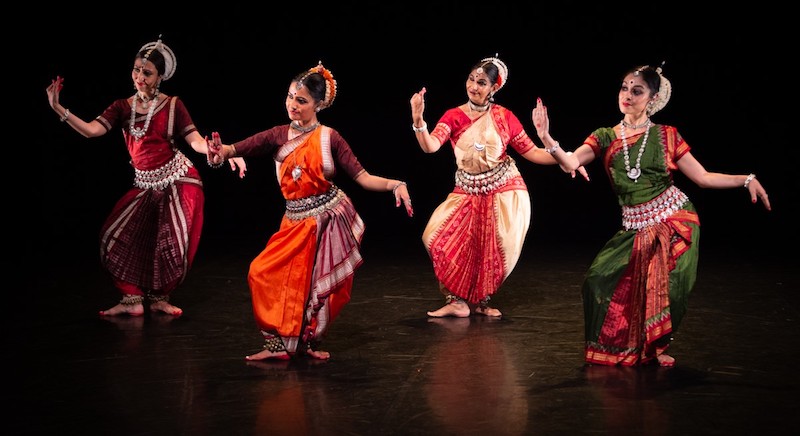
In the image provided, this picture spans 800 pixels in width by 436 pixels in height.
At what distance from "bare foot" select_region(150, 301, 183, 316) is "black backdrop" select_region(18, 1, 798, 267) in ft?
6.30

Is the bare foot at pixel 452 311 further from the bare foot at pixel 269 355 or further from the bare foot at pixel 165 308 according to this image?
the bare foot at pixel 165 308

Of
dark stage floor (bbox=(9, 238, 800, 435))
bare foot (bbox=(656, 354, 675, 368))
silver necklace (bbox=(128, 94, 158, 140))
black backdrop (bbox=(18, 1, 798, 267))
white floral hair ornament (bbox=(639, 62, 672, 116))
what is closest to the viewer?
dark stage floor (bbox=(9, 238, 800, 435))

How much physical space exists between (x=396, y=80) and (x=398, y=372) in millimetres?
3978

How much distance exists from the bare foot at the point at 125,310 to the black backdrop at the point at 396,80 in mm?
1963

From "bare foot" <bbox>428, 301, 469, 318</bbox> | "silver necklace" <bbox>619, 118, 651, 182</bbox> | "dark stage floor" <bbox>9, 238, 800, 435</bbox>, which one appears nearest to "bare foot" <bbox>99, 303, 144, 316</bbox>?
"dark stage floor" <bbox>9, 238, 800, 435</bbox>

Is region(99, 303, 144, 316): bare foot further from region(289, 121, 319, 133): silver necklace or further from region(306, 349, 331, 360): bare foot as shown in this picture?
region(289, 121, 319, 133): silver necklace

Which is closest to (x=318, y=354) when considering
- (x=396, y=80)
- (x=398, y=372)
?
(x=398, y=372)

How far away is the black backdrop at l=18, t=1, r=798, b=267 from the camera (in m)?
7.21

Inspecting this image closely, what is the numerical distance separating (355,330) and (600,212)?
13.0ft

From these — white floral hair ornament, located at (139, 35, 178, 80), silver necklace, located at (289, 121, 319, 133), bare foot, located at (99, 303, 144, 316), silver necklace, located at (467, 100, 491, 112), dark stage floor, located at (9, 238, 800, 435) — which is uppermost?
white floral hair ornament, located at (139, 35, 178, 80)

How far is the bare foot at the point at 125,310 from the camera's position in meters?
4.92

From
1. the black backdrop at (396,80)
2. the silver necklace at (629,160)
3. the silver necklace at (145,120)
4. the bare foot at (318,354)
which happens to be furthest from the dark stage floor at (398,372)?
the black backdrop at (396,80)

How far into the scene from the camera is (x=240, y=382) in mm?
3787

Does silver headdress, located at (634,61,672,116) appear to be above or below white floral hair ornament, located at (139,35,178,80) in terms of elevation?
below
